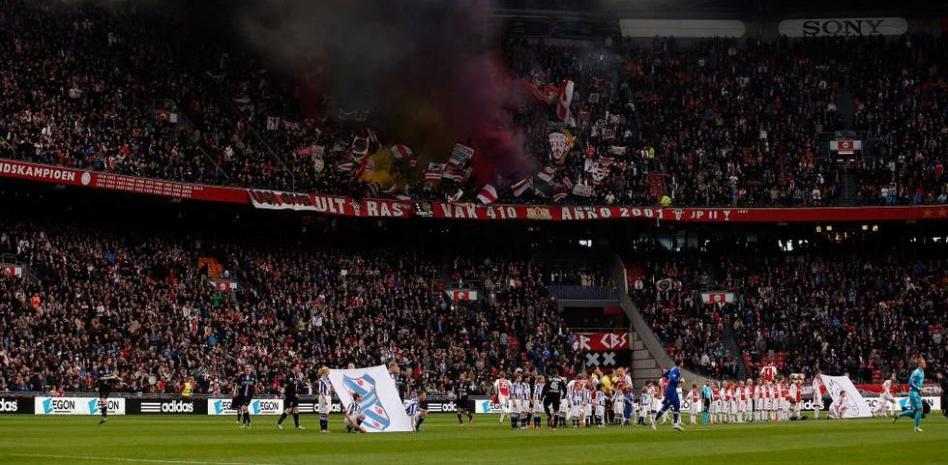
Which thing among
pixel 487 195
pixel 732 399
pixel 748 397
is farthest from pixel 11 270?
pixel 748 397

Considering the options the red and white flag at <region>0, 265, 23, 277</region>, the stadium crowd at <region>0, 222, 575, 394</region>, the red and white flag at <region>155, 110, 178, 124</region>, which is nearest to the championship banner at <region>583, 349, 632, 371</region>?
the stadium crowd at <region>0, 222, 575, 394</region>

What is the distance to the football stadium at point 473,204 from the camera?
54406 mm

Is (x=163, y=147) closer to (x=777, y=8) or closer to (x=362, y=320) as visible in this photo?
(x=362, y=320)

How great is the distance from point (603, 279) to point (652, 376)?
8.25 meters

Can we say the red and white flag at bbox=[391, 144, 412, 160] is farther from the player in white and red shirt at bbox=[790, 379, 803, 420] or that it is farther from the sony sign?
the player in white and red shirt at bbox=[790, 379, 803, 420]

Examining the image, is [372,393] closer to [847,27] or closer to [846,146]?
[846,146]

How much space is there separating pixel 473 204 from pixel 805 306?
61.5ft

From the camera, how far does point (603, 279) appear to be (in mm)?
74500

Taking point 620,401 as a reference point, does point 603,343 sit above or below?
above

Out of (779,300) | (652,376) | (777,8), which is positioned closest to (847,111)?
(777,8)

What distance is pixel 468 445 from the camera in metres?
30.4

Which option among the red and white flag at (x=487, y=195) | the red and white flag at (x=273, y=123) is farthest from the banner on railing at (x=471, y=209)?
the red and white flag at (x=273, y=123)

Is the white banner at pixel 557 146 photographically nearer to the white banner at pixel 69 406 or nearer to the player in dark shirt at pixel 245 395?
the white banner at pixel 69 406

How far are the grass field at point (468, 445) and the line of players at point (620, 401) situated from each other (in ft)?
6.34
